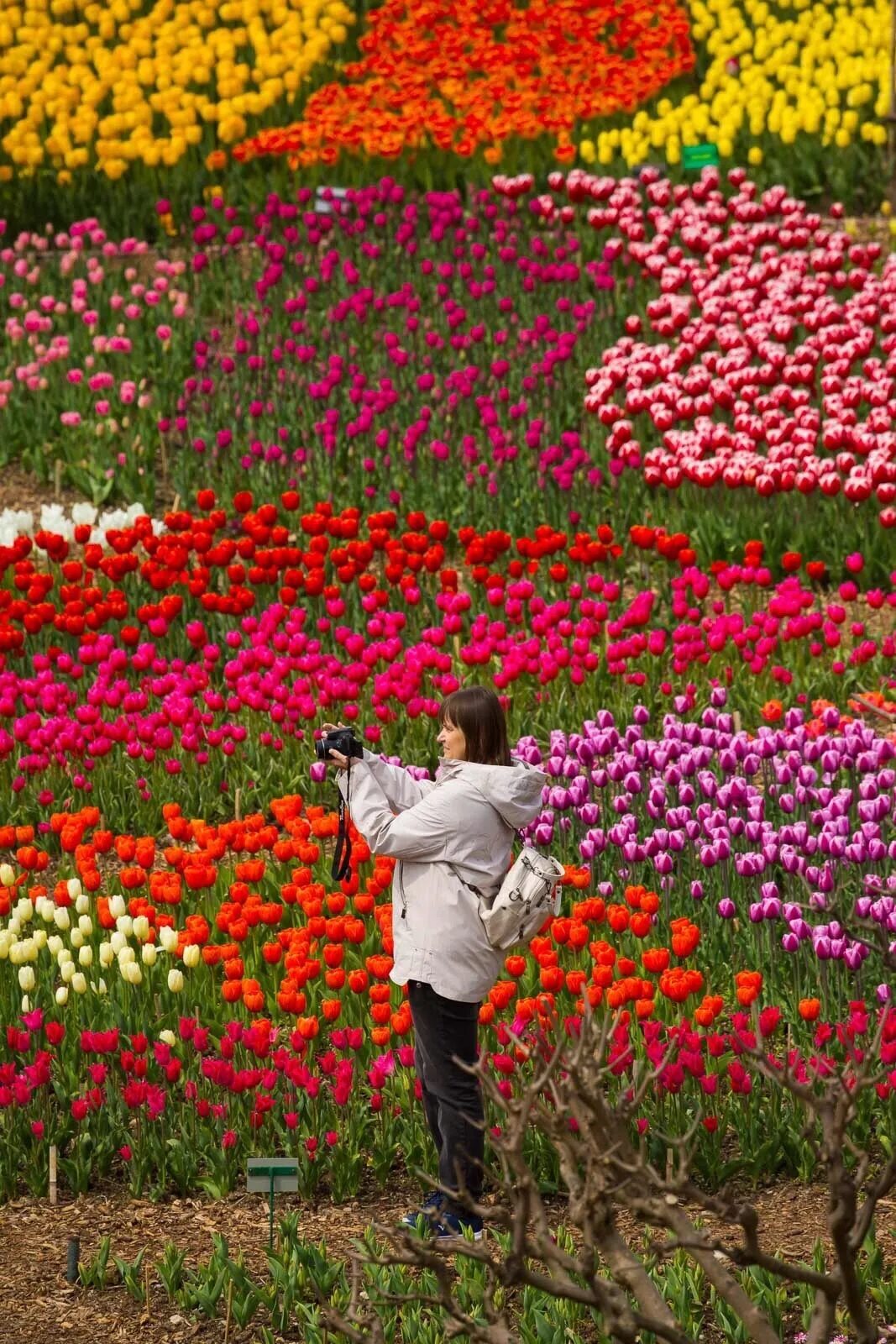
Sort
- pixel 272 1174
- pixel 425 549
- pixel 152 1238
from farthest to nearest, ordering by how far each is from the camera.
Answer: pixel 425 549 → pixel 152 1238 → pixel 272 1174

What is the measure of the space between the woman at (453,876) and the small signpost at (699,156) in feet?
28.7

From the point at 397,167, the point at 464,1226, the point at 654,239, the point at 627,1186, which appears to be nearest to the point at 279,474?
the point at 654,239

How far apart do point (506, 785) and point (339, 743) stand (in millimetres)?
418

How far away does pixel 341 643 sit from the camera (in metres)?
8.82

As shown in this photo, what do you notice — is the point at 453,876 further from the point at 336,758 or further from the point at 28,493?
the point at 28,493

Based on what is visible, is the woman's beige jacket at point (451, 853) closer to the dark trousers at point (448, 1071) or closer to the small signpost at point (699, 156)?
the dark trousers at point (448, 1071)

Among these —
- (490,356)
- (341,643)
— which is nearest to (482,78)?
(490,356)

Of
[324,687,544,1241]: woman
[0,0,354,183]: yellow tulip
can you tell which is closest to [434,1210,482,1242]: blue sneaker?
[324,687,544,1241]: woman

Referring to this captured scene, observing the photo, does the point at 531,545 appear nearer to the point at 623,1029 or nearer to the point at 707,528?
the point at 707,528

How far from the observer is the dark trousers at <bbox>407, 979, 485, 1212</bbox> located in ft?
15.9

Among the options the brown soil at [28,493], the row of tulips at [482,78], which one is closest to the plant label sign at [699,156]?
the row of tulips at [482,78]

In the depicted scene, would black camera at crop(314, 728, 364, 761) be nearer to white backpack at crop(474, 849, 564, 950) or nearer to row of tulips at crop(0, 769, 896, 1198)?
white backpack at crop(474, 849, 564, 950)

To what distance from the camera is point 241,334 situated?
12484mm

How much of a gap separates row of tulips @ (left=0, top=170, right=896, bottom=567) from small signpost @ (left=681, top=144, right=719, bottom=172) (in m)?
0.28
